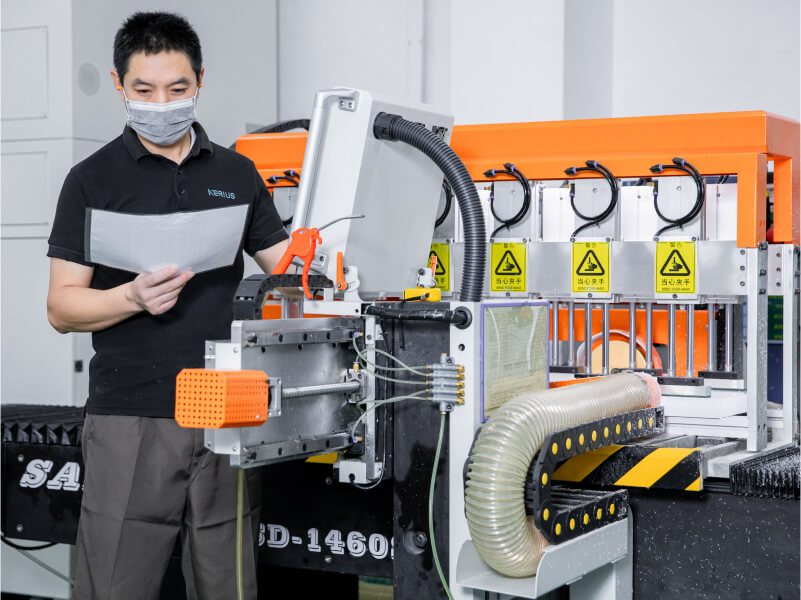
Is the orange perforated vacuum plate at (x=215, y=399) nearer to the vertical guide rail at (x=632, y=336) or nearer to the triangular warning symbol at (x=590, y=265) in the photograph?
the triangular warning symbol at (x=590, y=265)

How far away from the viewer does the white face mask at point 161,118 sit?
7.09 ft

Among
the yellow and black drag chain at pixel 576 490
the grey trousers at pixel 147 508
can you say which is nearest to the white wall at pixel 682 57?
the yellow and black drag chain at pixel 576 490

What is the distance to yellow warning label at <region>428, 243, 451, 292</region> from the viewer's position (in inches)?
115

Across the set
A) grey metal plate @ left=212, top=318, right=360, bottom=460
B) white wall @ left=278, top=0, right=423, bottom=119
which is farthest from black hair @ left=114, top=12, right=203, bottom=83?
white wall @ left=278, top=0, right=423, bottom=119

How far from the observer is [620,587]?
2283 millimetres

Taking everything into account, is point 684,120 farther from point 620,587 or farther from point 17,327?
point 17,327

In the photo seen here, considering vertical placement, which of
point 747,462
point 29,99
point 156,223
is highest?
point 29,99

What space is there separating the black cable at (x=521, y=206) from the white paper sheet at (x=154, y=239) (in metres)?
0.97

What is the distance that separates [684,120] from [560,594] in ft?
4.22

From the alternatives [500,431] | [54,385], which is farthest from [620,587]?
[54,385]

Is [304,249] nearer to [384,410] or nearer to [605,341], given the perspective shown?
[384,410]

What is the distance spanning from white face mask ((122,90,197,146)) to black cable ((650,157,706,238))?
123 centimetres

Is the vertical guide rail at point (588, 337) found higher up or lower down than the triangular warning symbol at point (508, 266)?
lower down

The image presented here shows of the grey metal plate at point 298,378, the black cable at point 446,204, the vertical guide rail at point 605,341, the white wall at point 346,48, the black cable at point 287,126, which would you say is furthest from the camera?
the white wall at point 346,48
